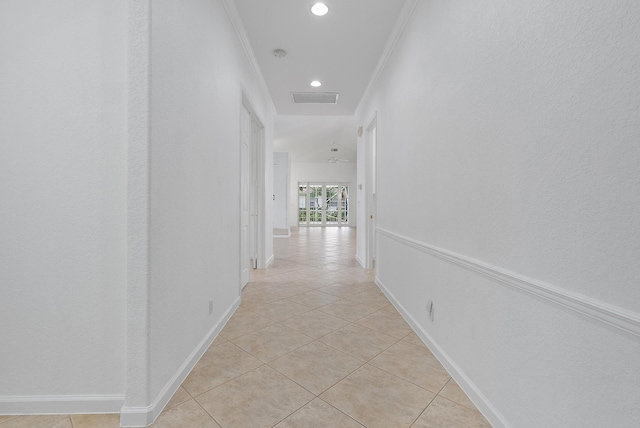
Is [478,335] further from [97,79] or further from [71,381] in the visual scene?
[97,79]

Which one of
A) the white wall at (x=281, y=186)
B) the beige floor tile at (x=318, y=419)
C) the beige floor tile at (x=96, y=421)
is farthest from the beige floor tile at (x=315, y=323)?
the white wall at (x=281, y=186)

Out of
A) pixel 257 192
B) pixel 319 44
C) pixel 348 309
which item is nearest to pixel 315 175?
pixel 257 192

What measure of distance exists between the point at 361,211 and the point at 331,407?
407cm

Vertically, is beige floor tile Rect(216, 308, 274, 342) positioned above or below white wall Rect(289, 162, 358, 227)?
below

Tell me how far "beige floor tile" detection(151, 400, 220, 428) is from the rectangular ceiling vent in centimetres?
430

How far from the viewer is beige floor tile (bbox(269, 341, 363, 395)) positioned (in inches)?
73.1

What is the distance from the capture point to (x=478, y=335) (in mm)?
1624

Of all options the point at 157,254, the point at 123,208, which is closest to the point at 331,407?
the point at 157,254

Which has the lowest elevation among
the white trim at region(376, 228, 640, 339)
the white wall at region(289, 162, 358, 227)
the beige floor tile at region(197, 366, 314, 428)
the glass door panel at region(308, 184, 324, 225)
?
the beige floor tile at region(197, 366, 314, 428)

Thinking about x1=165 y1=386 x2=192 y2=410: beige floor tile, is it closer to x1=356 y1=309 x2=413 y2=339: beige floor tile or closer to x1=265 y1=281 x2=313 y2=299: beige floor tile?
x1=356 y1=309 x2=413 y2=339: beige floor tile

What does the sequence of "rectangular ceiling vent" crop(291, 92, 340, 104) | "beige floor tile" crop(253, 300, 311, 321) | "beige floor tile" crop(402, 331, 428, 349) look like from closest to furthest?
1. "beige floor tile" crop(402, 331, 428, 349)
2. "beige floor tile" crop(253, 300, 311, 321)
3. "rectangular ceiling vent" crop(291, 92, 340, 104)

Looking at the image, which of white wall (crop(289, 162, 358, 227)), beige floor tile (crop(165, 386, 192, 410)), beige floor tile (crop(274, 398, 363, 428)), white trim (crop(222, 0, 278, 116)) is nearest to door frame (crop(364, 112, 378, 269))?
white trim (crop(222, 0, 278, 116))

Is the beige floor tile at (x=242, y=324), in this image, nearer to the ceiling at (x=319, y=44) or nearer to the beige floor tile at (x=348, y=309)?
the beige floor tile at (x=348, y=309)

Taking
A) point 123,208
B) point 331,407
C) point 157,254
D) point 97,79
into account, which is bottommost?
point 331,407
